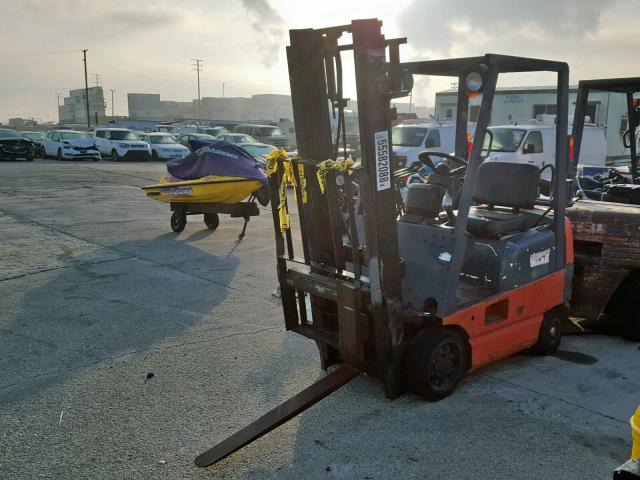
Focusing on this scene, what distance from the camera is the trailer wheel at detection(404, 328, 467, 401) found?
167 inches

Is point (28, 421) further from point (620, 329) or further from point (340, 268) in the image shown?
point (620, 329)

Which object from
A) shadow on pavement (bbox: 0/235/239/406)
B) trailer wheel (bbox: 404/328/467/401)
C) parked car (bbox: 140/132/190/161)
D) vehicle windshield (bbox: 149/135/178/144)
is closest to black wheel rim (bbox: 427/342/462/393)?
trailer wheel (bbox: 404/328/467/401)

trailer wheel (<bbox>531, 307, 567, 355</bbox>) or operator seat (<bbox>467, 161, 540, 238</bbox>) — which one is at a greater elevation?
operator seat (<bbox>467, 161, 540, 238</bbox>)

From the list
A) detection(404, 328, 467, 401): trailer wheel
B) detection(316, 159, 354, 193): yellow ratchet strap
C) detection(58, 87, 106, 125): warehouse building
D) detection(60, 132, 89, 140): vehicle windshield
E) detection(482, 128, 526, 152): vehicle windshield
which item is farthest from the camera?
detection(58, 87, 106, 125): warehouse building

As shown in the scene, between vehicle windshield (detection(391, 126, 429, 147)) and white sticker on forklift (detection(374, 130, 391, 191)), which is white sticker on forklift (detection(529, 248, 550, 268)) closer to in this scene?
white sticker on forklift (detection(374, 130, 391, 191))

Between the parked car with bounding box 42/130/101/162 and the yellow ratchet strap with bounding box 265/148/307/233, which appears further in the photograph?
the parked car with bounding box 42/130/101/162

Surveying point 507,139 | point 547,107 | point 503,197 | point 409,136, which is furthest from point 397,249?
point 547,107

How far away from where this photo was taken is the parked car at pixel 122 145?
31.8m

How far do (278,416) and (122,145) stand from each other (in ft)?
99.2

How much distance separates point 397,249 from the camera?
175 inches

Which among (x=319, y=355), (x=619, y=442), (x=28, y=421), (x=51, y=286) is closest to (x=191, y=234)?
(x=51, y=286)

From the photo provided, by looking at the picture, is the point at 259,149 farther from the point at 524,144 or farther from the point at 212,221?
the point at 212,221

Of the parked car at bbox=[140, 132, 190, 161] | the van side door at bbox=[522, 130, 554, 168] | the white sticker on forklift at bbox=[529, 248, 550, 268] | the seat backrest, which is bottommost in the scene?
the white sticker on forklift at bbox=[529, 248, 550, 268]

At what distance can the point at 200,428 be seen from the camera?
412 centimetres
